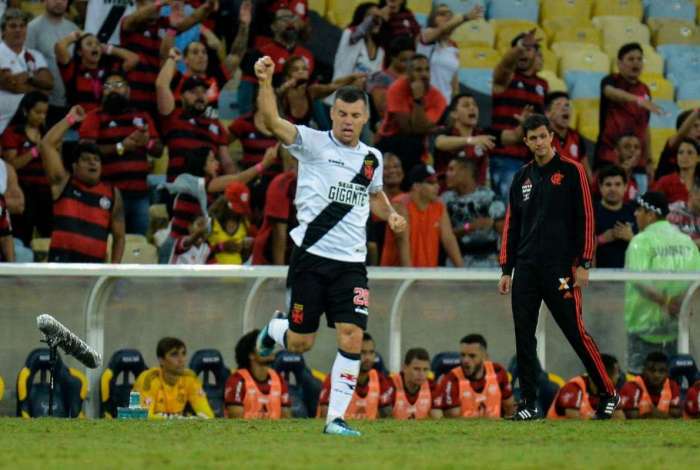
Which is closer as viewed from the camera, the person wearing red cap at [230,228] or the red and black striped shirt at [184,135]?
the person wearing red cap at [230,228]

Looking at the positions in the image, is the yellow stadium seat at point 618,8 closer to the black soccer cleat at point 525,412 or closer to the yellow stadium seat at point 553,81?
the yellow stadium seat at point 553,81

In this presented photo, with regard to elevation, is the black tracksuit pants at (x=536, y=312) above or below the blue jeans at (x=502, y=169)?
below

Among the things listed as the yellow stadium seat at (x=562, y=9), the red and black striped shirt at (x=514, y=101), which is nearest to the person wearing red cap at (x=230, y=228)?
the red and black striped shirt at (x=514, y=101)

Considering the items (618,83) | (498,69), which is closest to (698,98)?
(618,83)

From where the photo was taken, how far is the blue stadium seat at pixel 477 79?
18062mm

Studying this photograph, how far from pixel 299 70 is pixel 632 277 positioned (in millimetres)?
3692

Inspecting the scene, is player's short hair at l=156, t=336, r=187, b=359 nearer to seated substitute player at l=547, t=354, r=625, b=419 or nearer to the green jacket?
seated substitute player at l=547, t=354, r=625, b=419

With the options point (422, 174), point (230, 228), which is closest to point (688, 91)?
point (422, 174)

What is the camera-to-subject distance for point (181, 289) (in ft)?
42.4

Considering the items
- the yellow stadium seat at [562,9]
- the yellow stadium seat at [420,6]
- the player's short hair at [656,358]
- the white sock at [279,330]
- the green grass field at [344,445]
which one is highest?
the yellow stadium seat at [562,9]

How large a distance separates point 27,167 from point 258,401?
132 inches

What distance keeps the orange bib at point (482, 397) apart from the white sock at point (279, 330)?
11.7 ft

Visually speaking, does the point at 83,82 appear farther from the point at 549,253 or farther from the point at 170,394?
the point at 549,253

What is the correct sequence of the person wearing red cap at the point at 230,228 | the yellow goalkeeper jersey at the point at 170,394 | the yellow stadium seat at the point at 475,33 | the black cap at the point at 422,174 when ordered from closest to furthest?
the yellow goalkeeper jersey at the point at 170,394 → the person wearing red cap at the point at 230,228 → the black cap at the point at 422,174 → the yellow stadium seat at the point at 475,33
